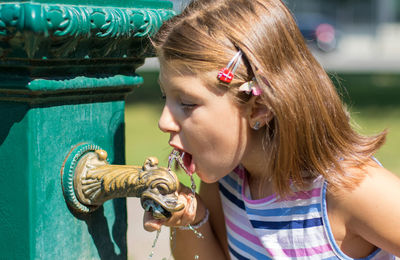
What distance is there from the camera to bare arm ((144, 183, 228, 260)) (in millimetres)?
1744

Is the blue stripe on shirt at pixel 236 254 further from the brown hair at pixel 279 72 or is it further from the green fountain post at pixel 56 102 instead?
the green fountain post at pixel 56 102

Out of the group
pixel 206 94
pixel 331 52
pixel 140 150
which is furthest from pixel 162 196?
pixel 331 52

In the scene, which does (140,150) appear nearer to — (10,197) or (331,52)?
(10,197)

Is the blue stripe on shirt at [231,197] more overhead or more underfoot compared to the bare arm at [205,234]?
more overhead

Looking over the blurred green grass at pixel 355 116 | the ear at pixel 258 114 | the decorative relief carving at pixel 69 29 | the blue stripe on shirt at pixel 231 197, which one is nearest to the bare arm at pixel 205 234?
the blue stripe on shirt at pixel 231 197

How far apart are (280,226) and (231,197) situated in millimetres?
227

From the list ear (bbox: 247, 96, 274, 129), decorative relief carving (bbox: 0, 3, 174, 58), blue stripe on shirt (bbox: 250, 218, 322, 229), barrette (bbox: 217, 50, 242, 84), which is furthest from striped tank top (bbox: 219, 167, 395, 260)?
decorative relief carving (bbox: 0, 3, 174, 58)

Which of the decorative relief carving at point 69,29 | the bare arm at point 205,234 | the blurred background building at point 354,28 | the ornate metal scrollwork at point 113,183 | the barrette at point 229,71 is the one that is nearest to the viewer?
the decorative relief carving at point 69,29

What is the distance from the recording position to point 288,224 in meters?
1.64

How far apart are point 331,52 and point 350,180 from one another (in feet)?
69.1

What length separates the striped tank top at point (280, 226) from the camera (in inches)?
62.0

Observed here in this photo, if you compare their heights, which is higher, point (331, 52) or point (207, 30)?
point (207, 30)

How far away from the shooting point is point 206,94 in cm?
143

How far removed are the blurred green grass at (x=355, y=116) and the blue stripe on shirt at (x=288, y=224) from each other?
137 cm
